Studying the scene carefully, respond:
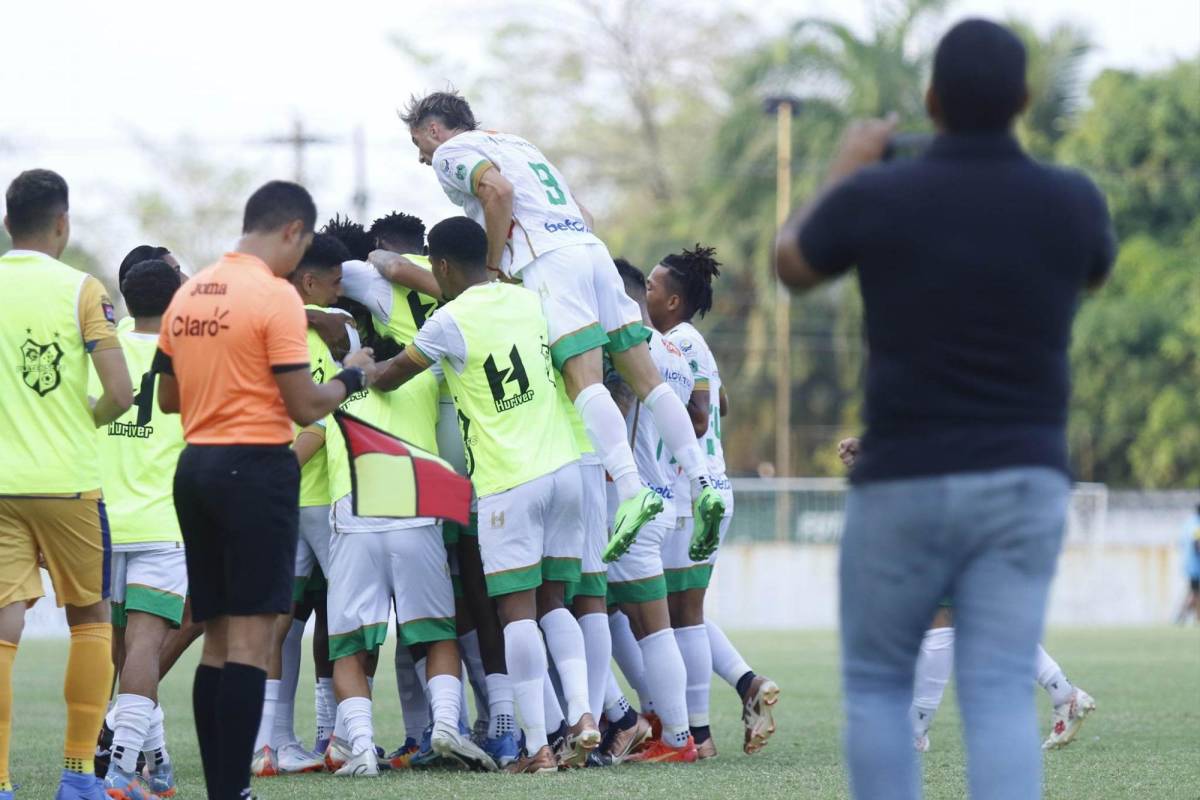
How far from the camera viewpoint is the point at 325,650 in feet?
27.2

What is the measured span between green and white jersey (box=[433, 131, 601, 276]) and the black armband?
2.17 m

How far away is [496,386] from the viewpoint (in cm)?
729

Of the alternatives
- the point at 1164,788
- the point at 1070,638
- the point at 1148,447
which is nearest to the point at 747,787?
the point at 1164,788

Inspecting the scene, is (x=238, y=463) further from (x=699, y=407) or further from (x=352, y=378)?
(x=699, y=407)

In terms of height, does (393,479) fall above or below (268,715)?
above

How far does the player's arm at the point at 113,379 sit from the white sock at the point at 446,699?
2073 mm

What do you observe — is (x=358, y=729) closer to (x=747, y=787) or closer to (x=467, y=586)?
(x=467, y=586)

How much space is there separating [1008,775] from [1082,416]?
37.8 meters

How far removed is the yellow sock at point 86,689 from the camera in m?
5.99

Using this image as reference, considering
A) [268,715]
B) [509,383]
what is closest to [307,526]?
[268,715]

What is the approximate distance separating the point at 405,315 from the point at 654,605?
192 centimetres

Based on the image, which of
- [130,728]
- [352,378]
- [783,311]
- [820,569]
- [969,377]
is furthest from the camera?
[783,311]

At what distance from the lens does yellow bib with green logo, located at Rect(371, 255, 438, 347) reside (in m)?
8.12

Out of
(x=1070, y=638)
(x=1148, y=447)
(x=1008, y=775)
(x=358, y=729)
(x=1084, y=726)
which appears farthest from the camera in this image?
(x=1148, y=447)
